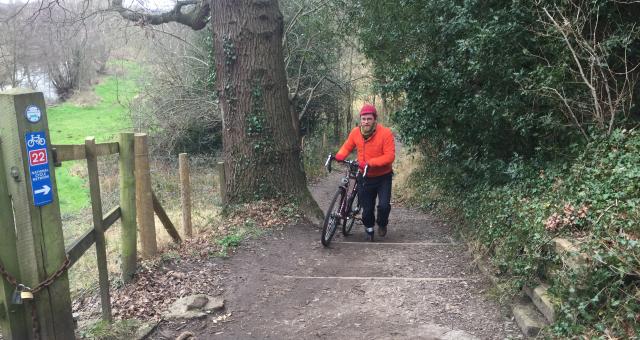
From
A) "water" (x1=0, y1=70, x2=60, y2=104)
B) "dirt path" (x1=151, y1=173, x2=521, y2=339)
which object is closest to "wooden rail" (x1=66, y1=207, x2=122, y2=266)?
"dirt path" (x1=151, y1=173, x2=521, y2=339)

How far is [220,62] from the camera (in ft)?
25.2

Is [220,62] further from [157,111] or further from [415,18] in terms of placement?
[157,111]

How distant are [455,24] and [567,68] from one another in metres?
1.80

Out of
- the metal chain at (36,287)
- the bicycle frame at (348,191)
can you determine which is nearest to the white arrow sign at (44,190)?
the metal chain at (36,287)

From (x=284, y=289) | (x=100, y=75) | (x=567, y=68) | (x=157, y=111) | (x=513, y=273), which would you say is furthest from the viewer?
(x=100, y=75)

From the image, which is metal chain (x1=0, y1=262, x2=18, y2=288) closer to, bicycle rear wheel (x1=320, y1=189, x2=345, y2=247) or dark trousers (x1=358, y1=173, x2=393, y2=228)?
bicycle rear wheel (x1=320, y1=189, x2=345, y2=247)

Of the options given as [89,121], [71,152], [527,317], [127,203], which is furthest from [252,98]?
[89,121]

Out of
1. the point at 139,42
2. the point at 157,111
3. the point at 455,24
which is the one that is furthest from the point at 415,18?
the point at 139,42

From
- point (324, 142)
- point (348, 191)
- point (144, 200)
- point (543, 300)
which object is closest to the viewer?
point (543, 300)

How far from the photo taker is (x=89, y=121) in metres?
28.4

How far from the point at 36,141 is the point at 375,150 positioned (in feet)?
15.3

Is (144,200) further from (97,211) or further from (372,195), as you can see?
(372,195)

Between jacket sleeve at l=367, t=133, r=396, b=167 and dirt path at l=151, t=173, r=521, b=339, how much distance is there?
120 centimetres

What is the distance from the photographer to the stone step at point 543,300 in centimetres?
374
